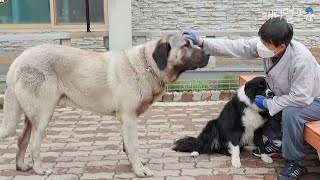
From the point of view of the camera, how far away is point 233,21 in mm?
10188

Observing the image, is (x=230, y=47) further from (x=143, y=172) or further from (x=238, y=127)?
(x=143, y=172)

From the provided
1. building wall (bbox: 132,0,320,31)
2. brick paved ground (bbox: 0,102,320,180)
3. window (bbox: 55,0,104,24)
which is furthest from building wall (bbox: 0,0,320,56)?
brick paved ground (bbox: 0,102,320,180)

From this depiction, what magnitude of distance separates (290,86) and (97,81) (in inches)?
70.5

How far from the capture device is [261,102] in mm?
4453

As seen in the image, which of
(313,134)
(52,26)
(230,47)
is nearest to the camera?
(313,134)

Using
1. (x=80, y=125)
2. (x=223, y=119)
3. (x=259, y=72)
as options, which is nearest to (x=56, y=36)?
(x=80, y=125)

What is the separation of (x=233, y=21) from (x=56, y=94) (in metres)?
6.34

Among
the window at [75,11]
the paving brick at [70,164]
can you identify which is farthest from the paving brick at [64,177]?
the window at [75,11]

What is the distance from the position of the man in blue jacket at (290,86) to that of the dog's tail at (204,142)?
72 cm

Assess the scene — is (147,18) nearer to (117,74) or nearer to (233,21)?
(233,21)

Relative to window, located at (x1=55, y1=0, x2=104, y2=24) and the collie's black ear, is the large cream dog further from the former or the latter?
window, located at (x1=55, y1=0, x2=104, y2=24)

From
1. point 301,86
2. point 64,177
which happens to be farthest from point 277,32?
point 64,177

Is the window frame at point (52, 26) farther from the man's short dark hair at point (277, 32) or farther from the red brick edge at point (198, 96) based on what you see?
the man's short dark hair at point (277, 32)

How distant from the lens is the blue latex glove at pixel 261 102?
4.43 m
